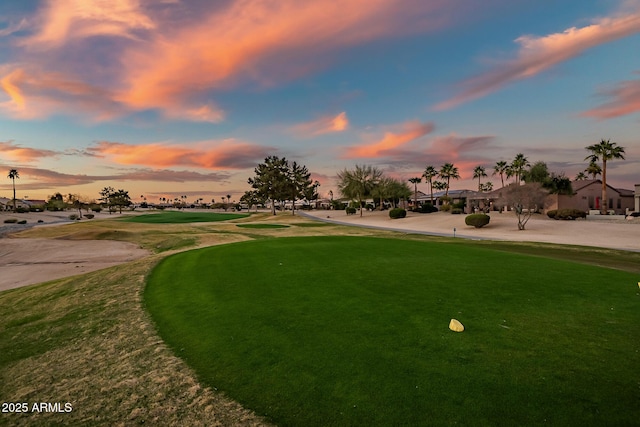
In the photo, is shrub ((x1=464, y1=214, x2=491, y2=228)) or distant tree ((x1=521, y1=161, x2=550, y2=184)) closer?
shrub ((x1=464, y1=214, x2=491, y2=228))

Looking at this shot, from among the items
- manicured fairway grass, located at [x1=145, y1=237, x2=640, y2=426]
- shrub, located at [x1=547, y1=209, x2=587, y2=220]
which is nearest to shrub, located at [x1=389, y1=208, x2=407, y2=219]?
shrub, located at [x1=547, y1=209, x2=587, y2=220]

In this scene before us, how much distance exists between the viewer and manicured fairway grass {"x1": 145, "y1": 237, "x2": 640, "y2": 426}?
4645 millimetres

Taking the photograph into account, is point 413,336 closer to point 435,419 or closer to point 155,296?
point 435,419

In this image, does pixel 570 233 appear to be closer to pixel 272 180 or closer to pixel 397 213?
pixel 397 213

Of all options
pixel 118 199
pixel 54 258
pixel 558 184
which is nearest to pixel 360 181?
pixel 558 184

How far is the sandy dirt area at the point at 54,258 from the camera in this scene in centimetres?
2233

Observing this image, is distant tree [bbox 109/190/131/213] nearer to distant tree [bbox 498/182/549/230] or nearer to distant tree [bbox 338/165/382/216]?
distant tree [bbox 338/165/382/216]

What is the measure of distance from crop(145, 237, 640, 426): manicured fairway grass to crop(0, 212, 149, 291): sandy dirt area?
15256 millimetres

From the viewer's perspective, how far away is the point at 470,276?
12.2 m

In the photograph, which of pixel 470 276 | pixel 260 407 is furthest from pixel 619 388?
pixel 470 276

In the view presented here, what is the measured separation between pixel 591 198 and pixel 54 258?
8715cm

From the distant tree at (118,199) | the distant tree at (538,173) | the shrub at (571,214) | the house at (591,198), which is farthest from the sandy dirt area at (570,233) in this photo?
the distant tree at (118,199)

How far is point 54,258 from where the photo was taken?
29.2 metres

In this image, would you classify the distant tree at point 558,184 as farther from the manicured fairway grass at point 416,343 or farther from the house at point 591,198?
the manicured fairway grass at point 416,343
